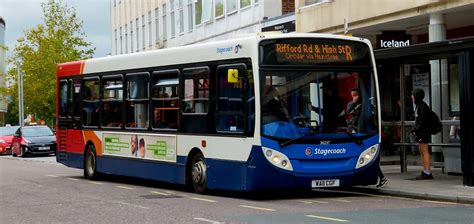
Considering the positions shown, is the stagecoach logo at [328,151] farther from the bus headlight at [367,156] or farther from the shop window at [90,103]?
the shop window at [90,103]

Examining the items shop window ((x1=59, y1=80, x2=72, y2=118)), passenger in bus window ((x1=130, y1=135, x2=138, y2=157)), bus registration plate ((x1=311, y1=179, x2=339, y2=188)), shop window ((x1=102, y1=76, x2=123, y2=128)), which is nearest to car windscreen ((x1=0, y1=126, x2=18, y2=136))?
shop window ((x1=59, y1=80, x2=72, y2=118))

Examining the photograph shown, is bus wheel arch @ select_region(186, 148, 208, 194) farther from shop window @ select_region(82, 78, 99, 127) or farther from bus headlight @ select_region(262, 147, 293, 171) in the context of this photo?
shop window @ select_region(82, 78, 99, 127)

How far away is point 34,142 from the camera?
38.9 meters

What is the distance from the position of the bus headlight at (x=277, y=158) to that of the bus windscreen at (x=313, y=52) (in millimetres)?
1465

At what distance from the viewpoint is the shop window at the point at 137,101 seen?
1742 centimetres

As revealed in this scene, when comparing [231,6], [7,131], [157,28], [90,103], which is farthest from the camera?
[157,28]

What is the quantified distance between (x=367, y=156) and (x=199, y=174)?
3137mm

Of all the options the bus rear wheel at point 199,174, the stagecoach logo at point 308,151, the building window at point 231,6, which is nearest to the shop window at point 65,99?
the bus rear wheel at point 199,174

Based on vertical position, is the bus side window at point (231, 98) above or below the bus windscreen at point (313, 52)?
below

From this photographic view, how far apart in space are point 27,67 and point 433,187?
47.4 meters

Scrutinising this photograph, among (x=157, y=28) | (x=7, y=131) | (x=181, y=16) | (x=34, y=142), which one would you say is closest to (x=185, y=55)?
(x=34, y=142)

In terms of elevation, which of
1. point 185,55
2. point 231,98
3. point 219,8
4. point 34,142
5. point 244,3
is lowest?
point 34,142

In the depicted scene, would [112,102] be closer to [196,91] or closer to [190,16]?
[196,91]

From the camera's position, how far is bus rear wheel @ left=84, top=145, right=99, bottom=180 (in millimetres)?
20047
